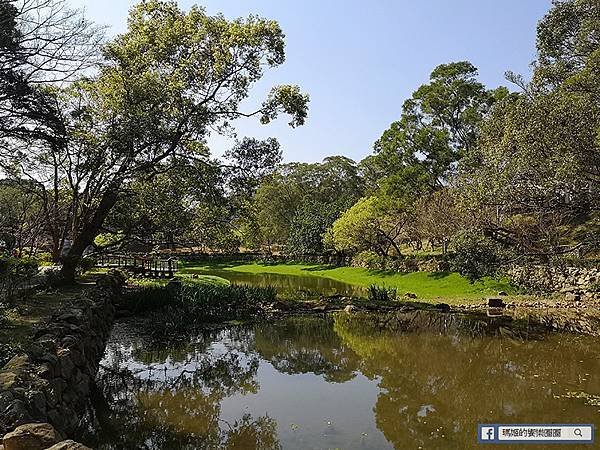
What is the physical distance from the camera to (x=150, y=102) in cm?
1628

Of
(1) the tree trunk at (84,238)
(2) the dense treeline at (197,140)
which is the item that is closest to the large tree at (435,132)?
(2) the dense treeline at (197,140)

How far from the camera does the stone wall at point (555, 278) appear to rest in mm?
20688

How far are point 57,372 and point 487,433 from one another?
634 centimetres

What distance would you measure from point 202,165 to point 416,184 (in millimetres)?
18419

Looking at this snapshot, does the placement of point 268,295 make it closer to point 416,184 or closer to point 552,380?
point 552,380

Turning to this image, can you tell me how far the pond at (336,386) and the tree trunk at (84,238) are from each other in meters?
3.01

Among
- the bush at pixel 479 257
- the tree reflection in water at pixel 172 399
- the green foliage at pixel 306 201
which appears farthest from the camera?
the green foliage at pixel 306 201

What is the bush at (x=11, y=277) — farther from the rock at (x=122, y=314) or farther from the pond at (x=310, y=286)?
the pond at (x=310, y=286)

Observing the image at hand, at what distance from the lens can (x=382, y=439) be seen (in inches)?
293

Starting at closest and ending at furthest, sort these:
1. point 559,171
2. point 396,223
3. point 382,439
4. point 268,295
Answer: point 382,439 → point 559,171 → point 268,295 → point 396,223

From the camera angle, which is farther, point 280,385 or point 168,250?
point 168,250

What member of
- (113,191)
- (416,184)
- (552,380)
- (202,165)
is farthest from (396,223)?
(552,380)

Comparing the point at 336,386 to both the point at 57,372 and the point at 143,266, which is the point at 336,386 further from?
the point at 143,266

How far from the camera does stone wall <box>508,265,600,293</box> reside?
2069cm
